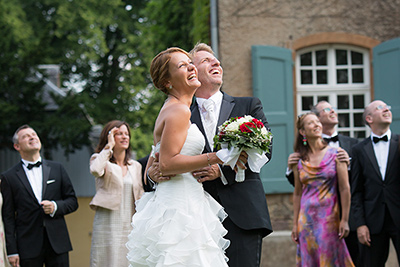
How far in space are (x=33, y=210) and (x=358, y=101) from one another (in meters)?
5.73

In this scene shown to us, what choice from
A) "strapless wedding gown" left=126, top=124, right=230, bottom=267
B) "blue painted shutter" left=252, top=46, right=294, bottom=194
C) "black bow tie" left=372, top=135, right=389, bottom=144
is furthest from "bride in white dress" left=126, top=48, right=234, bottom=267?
"blue painted shutter" left=252, top=46, right=294, bottom=194

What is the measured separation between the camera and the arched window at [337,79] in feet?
32.7

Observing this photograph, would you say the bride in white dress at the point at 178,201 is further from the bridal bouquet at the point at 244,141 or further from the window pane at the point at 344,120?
the window pane at the point at 344,120

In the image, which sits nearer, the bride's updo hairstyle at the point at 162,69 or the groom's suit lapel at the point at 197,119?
the bride's updo hairstyle at the point at 162,69

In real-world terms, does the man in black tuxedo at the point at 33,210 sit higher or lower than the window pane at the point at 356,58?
lower

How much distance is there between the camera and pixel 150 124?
21.9 meters

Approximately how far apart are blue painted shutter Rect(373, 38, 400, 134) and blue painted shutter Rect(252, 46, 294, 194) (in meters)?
1.41

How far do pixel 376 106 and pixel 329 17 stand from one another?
366cm

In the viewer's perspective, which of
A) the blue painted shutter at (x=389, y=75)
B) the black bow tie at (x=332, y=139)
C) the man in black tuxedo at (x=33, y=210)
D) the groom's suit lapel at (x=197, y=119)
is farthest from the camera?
the blue painted shutter at (x=389, y=75)

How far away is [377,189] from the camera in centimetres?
638

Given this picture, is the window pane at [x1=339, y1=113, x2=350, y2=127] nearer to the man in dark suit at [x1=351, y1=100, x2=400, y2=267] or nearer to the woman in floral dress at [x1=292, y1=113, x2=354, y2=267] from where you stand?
the man in dark suit at [x1=351, y1=100, x2=400, y2=267]

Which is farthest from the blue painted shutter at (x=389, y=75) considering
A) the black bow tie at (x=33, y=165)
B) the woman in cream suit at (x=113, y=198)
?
the black bow tie at (x=33, y=165)

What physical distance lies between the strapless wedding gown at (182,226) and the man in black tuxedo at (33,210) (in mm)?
3121

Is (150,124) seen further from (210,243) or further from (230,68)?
(210,243)
